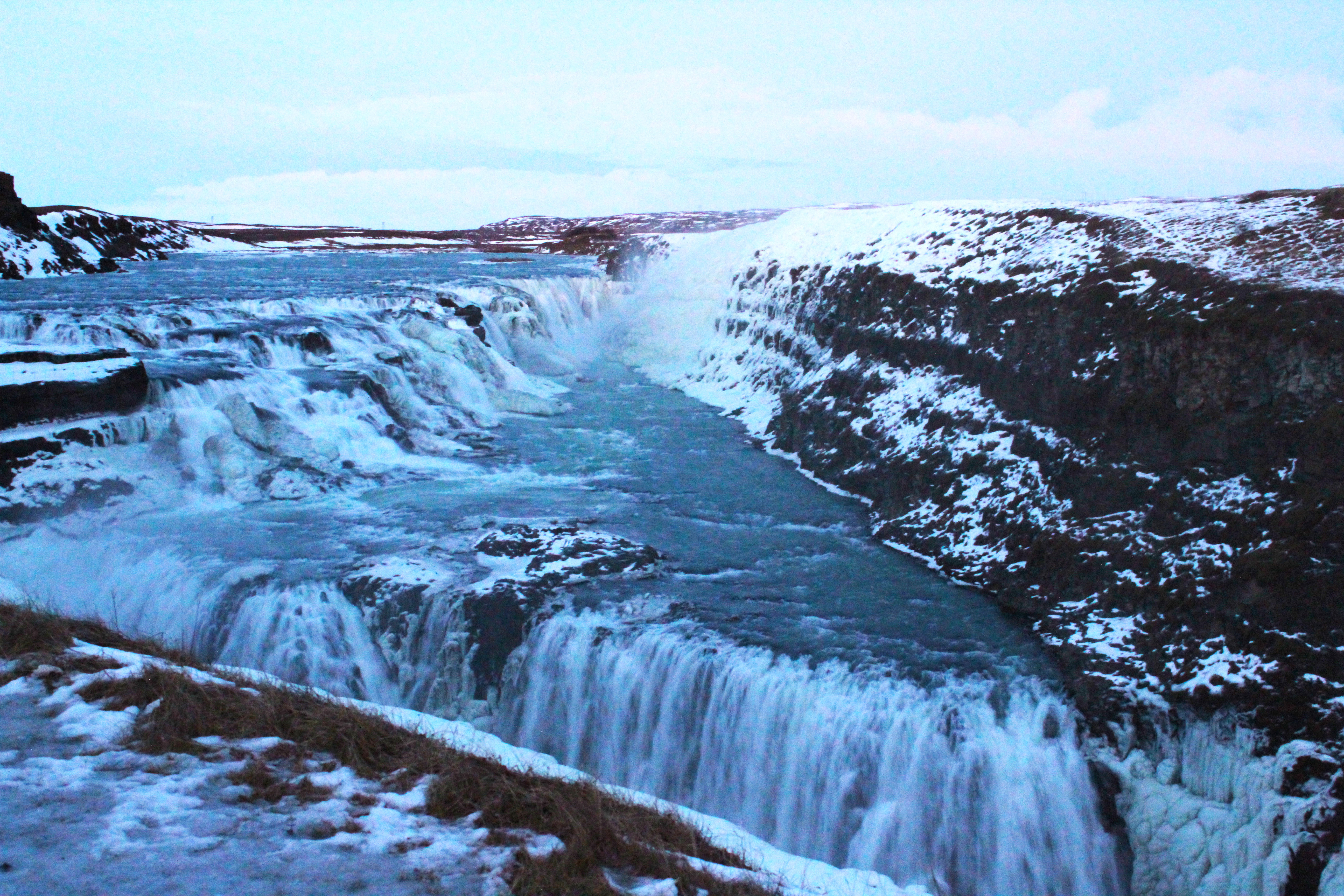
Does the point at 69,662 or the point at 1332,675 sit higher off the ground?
the point at 69,662

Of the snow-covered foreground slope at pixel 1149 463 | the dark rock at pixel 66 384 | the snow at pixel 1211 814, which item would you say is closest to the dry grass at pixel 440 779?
the snow at pixel 1211 814

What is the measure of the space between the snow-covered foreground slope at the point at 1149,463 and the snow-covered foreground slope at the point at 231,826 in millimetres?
3070

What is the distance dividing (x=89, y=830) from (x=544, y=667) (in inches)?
197

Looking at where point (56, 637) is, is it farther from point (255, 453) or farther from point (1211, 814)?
point (1211, 814)

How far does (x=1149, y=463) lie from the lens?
1055cm

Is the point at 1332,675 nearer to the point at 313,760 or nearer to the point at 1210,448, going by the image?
the point at 1210,448

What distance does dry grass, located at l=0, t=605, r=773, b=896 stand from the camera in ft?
15.5

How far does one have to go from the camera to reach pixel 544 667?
9.38 m

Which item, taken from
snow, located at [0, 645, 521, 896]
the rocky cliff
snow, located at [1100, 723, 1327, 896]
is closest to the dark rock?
snow, located at [0, 645, 521, 896]

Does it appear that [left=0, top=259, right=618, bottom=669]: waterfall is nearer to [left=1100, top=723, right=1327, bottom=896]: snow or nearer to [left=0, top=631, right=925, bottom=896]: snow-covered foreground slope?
[left=0, top=631, right=925, bottom=896]: snow-covered foreground slope

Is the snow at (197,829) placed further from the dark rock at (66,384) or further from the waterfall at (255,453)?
the dark rock at (66,384)

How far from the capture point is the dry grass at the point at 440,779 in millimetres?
4719

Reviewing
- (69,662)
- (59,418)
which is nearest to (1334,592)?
(69,662)

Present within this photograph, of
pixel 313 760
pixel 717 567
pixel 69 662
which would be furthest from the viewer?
pixel 717 567
